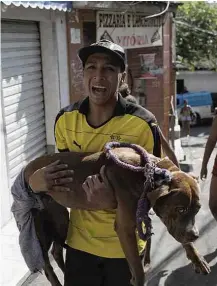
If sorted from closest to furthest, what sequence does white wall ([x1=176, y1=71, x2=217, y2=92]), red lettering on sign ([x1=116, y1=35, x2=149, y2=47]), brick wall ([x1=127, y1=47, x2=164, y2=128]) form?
red lettering on sign ([x1=116, y1=35, x2=149, y2=47])
brick wall ([x1=127, y1=47, x2=164, y2=128])
white wall ([x1=176, y1=71, x2=217, y2=92])

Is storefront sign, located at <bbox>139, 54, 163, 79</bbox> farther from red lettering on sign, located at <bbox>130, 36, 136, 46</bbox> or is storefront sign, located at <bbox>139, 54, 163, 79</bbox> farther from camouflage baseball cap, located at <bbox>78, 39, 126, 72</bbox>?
camouflage baseball cap, located at <bbox>78, 39, 126, 72</bbox>

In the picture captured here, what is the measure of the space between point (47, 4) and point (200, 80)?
55.2 ft

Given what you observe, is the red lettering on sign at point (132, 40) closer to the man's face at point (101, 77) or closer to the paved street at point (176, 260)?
the paved street at point (176, 260)

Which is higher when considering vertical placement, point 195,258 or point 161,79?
point 161,79

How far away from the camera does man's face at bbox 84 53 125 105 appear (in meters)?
2.37

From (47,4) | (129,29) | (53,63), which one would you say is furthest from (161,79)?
(47,4)

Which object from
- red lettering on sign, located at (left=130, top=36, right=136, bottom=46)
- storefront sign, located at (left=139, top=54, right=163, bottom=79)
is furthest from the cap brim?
storefront sign, located at (left=139, top=54, right=163, bottom=79)

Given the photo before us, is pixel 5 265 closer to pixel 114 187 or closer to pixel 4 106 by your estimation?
pixel 4 106

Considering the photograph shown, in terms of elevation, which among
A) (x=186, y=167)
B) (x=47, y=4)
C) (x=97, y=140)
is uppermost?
(x=47, y=4)

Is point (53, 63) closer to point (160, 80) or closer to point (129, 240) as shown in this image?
point (160, 80)

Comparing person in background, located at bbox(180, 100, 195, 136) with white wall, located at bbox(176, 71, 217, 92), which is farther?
white wall, located at bbox(176, 71, 217, 92)

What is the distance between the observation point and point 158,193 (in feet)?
6.70

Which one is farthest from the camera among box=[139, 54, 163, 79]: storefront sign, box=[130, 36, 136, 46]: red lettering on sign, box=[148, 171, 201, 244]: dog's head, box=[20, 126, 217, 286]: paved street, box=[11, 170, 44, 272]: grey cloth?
box=[139, 54, 163, 79]: storefront sign

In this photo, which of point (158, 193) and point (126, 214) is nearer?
point (158, 193)
